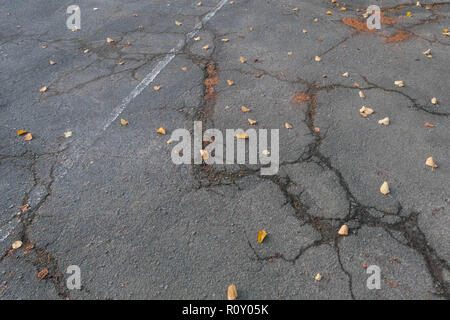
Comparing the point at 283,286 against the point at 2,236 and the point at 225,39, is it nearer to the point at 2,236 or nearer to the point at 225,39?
the point at 2,236

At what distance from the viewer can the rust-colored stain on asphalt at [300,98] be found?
4.10 m

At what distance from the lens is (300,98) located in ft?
13.6

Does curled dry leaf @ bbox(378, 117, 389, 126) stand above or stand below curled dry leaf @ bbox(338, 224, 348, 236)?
above

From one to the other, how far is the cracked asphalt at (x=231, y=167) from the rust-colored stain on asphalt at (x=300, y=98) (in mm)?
25

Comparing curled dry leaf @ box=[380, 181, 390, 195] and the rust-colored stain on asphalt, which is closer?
curled dry leaf @ box=[380, 181, 390, 195]

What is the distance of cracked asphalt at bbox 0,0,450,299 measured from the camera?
2.58 metres

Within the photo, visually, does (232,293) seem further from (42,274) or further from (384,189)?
(384,189)

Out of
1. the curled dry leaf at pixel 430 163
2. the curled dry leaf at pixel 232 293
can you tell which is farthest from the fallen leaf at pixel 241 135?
the curled dry leaf at pixel 430 163

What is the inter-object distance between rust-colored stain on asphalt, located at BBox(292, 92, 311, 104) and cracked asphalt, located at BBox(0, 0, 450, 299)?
0.03 meters

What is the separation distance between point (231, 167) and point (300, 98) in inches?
58.0

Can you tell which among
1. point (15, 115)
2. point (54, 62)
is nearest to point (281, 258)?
point (15, 115)

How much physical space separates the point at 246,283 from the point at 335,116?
2.31m

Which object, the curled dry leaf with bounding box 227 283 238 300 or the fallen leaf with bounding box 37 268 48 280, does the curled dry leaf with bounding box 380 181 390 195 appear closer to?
the curled dry leaf with bounding box 227 283 238 300

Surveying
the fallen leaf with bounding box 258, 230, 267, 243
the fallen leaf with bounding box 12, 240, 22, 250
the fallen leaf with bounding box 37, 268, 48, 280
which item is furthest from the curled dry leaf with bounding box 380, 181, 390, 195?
the fallen leaf with bounding box 12, 240, 22, 250
